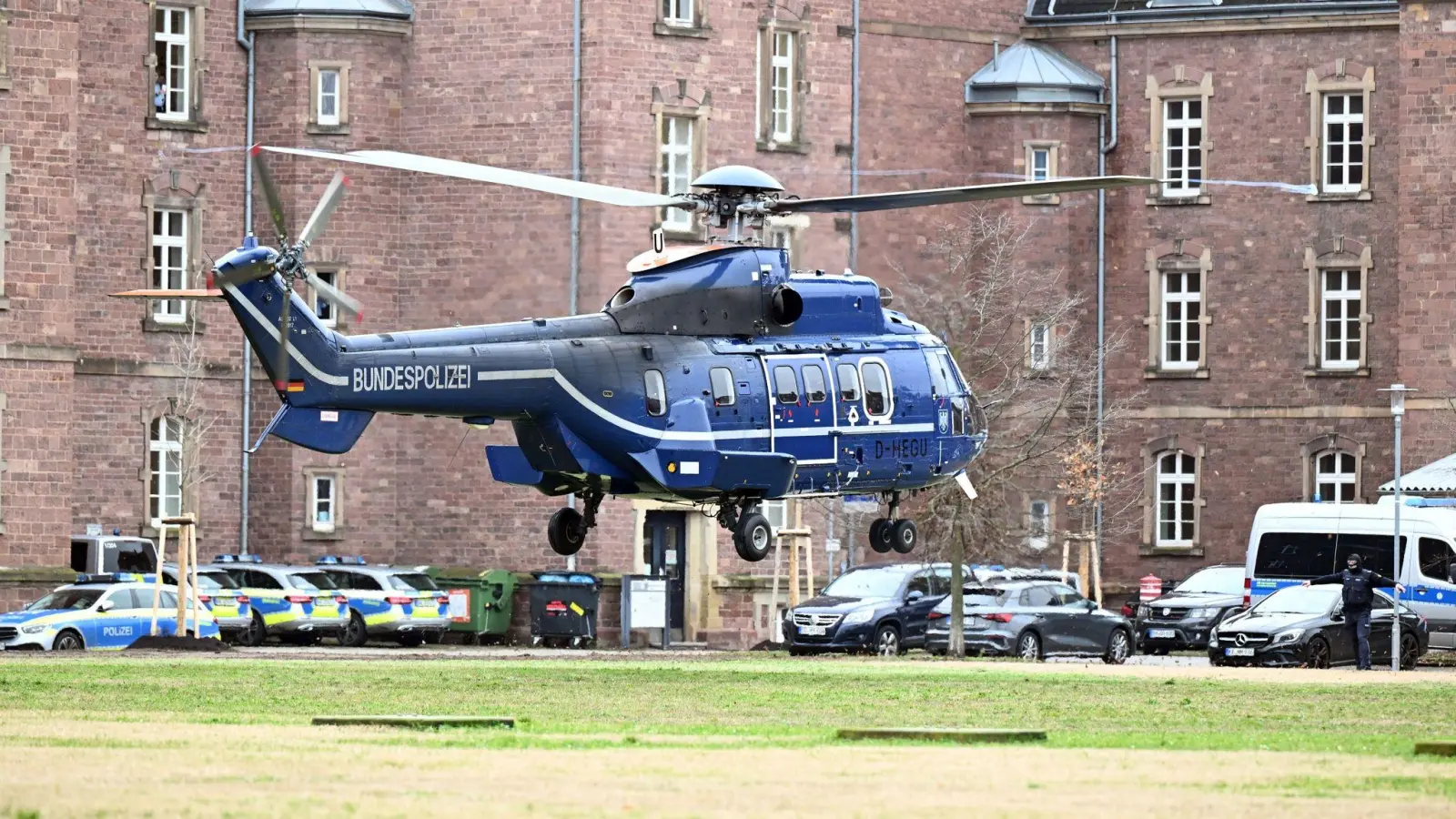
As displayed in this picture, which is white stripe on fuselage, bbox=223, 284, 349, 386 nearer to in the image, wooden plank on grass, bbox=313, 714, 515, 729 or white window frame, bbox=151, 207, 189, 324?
wooden plank on grass, bbox=313, 714, 515, 729

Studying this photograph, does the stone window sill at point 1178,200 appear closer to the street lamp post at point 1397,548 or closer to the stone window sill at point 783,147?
the stone window sill at point 783,147

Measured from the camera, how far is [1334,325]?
6456 centimetres

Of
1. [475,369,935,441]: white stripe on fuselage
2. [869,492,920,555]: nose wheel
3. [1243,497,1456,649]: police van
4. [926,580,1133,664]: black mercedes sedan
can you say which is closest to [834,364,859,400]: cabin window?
[475,369,935,441]: white stripe on fuselage

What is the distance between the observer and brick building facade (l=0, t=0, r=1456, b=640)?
56.8 meters

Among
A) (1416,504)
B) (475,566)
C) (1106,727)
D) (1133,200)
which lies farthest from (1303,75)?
(1106,727)

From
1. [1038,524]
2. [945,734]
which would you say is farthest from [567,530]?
[1038,524]

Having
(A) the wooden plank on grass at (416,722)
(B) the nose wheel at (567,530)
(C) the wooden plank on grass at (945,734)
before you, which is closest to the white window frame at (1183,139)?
(B) the nose wheel at (567,530)

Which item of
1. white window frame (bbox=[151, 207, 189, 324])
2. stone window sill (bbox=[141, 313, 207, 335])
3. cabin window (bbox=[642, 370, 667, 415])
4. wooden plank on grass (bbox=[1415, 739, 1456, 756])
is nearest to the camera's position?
wooden plank on grass (bbox=[1415, 739, 1456, 756])

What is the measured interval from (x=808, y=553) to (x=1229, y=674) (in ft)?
48.3

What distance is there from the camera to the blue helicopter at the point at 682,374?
1308 inches

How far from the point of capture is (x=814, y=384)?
123 ft

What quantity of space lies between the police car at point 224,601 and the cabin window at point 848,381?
50.6 ft

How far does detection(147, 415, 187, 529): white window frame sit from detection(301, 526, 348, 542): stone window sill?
2307 mm

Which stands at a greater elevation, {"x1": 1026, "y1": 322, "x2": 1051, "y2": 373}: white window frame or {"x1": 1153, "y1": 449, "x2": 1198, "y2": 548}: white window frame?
{"x1": 1026, "y1": 322, "x2": 1051, "y2": 373}: white window frame
